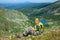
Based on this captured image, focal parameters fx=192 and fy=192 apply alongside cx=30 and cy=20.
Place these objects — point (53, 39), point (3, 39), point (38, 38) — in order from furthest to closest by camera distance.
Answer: point (3, 39) → point (38, 38) → point (53, 39)

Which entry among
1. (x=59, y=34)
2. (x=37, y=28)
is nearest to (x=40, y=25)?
(x=37, y=28)

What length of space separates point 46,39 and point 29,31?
17.0 feet

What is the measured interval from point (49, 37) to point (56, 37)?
716mm

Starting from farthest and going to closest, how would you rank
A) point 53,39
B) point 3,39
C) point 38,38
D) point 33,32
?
point 33,32
point 3,39
point 38,38
point 53,39

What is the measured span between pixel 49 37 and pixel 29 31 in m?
5.19

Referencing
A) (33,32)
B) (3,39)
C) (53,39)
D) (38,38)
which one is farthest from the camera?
(33,32)

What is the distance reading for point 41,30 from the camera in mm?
24734

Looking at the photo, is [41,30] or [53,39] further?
[41,30]

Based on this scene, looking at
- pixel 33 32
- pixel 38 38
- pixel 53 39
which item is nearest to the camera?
pixel 53 39

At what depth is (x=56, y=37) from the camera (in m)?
19.4

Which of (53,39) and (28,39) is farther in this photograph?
(28,39)

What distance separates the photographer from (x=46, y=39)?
64.0 ft

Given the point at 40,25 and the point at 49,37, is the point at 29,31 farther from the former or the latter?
the point at 49,37

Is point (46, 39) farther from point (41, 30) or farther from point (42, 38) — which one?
point (41, 30)
